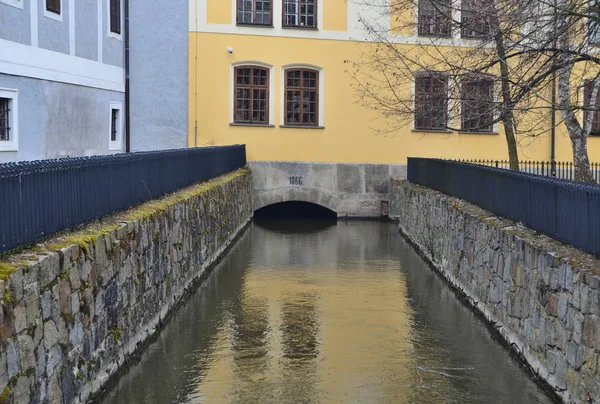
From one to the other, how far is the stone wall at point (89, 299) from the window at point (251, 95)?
11.9 m

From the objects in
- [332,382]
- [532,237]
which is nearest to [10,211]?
[332,382]

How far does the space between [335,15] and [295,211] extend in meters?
6.00

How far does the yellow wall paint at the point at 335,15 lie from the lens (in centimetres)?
2509

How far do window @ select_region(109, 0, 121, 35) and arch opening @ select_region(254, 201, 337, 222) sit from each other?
22.1ft

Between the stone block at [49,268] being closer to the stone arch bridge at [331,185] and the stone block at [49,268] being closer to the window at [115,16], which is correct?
the window at [115,16]

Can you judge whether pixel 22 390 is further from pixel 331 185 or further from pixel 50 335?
pixel 331 185

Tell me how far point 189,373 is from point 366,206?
16.6m

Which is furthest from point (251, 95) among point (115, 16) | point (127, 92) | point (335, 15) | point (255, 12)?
point (115, 16)

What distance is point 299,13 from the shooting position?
987 inches

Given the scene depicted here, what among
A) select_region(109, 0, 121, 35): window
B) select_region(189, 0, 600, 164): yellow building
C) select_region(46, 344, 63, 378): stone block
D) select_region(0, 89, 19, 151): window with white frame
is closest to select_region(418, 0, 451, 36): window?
select_region(189, 0, 600, 164): yellow building

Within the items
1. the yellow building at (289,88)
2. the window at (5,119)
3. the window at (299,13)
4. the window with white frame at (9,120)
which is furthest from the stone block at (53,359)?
the window at (299,13)

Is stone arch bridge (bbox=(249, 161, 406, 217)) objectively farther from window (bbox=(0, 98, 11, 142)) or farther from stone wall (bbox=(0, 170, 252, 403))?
stone wall (bbox=(0, 170, 252, 403))

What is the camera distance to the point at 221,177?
63.4 feet

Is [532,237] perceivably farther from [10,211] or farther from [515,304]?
[10,211]
